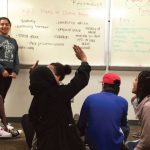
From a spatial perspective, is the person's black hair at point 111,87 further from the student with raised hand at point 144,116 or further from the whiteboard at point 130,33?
the whiteboard at point 130,33

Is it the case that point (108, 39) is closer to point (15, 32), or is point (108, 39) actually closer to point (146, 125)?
point (15, 32)

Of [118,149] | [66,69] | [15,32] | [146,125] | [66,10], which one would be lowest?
[118,149]

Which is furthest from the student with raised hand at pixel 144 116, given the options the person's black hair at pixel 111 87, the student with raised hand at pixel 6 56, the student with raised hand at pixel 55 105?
the student with raised hand at pixel 6 56

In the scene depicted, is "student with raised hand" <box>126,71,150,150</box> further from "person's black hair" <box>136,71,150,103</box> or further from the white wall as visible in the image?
the white wall

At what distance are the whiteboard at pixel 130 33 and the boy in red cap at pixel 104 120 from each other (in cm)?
→ 196

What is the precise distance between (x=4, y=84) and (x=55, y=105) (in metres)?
2.09

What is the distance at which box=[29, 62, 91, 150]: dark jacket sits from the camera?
2373 mm

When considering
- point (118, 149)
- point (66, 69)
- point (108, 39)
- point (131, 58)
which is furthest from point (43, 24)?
point (118, 149)

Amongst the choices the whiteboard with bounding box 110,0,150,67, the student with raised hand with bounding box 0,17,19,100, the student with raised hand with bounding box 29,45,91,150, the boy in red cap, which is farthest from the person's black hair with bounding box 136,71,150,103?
the whiteboard with bounding box 110,0,150,67

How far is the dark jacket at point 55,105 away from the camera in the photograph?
2373 millimetres

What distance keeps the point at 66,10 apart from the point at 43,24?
352 mm

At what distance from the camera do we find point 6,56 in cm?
430

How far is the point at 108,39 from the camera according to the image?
4.70 metres

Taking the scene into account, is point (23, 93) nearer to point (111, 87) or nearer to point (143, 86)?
point (111, 87)
